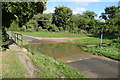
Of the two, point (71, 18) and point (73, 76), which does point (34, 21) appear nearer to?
point (71, 18)

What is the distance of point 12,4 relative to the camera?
167 inches

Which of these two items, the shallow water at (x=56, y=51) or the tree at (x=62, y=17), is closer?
the shallow water at (x=56, y=51)

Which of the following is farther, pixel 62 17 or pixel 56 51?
pixel 62 17

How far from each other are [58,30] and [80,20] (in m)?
7.50

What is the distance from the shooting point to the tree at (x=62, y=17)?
101 feet

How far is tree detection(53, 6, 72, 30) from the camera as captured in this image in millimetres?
30780

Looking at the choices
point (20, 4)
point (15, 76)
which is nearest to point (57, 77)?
point (15, 76)

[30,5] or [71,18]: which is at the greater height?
[71,18]

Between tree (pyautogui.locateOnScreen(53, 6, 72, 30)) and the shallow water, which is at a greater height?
tree (pyautogui.locateOnScreen(53, 6, 72, 30))

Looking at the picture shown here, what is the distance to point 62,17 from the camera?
30.9m

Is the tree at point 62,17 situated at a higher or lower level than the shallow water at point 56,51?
higher

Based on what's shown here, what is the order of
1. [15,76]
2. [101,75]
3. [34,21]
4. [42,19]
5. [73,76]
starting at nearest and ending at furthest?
[15,76] < [73,76] < [101,75] < [34,21] < [42,19]

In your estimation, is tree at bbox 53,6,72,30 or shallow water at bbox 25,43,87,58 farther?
tree at bbox 53,6,72,30

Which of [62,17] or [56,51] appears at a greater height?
[62,17]
